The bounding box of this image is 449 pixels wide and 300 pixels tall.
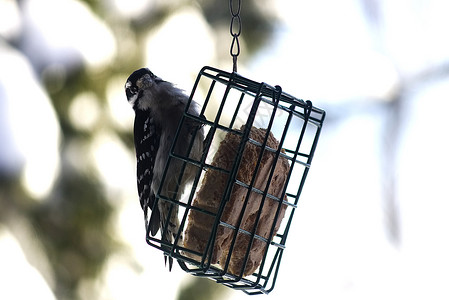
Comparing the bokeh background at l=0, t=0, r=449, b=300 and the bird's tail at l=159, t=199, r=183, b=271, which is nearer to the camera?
the bird's tail at l=159, t=199, r=183, b=271

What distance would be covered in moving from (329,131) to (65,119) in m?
2.07

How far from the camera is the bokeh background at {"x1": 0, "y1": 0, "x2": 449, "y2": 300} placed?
361 centimetres

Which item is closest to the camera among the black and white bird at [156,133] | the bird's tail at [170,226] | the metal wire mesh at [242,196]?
the metal wire mesh at [242,196]

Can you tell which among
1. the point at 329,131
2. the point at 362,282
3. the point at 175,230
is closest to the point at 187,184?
the point at 175,230

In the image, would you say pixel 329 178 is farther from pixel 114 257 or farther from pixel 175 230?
pixel 175 230

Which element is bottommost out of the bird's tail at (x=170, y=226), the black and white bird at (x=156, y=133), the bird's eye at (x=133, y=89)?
the bird's tail at (x=170, y=226)

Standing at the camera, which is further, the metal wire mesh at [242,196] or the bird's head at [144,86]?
the bird's head at [144,86]

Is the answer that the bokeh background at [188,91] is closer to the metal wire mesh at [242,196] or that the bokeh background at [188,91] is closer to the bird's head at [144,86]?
the bird's head at [144,86]

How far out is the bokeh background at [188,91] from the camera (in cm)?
361

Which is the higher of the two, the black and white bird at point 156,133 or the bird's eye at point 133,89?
the bird's eye at point 133,89

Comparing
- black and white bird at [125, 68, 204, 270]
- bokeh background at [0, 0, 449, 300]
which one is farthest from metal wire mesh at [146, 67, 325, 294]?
bokeh background at [0, 0, 449, 300]

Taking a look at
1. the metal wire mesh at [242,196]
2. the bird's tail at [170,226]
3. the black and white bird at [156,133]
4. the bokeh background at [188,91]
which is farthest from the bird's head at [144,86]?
the bokeh background at [188,91]

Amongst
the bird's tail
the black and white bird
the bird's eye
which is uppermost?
the bird's eye

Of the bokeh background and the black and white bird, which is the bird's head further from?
the bokeh background
